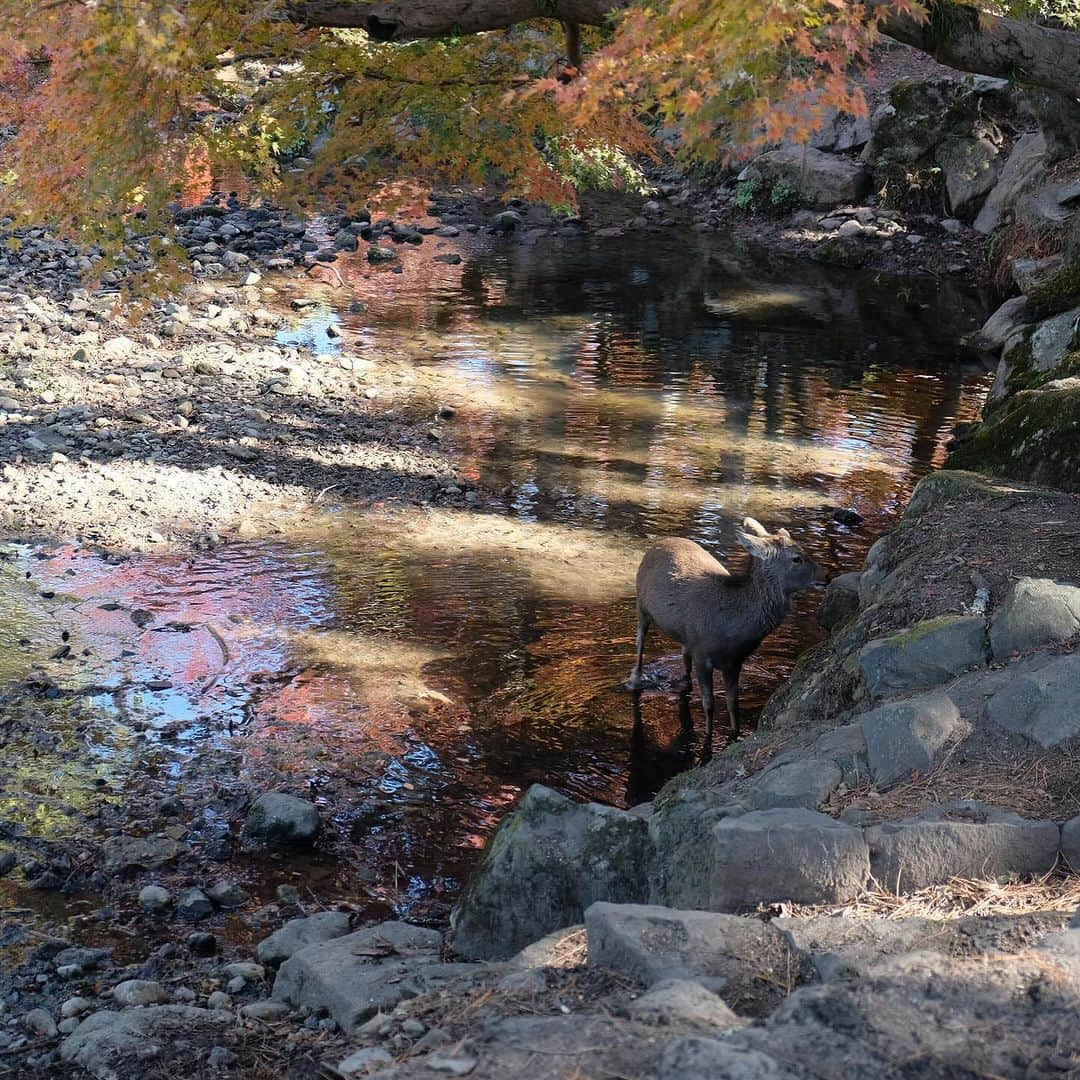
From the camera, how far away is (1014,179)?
79.3ft

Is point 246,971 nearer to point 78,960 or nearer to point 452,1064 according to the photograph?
point 78,960

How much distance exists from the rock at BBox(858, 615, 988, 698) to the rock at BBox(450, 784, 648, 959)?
1709mm

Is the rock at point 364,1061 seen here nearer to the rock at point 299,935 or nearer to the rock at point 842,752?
the rock at point 299,935

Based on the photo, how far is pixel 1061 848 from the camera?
16.1ft

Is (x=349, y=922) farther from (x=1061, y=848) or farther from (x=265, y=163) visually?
(x=265, y=163)

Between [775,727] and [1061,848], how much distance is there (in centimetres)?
278

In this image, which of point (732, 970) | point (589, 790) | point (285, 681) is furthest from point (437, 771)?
point (732, 970)

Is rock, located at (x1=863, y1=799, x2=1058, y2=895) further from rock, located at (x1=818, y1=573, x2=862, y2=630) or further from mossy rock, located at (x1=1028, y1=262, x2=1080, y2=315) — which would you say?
mossy rock, located at (x1=1028, y1=262, x2=1080, y2=315)

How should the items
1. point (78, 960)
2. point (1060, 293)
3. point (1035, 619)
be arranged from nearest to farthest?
point (78, 960)
point (1035, 619)
point (1060, 293)

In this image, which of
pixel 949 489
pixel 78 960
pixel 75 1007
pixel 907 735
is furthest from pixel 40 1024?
pixel 949 489

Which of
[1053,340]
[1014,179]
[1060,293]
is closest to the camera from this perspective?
[1053,340]

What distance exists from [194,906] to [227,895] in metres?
0.19

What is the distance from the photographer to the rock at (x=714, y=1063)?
339cm

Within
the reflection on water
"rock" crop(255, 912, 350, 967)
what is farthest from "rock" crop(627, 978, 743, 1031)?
the reflection on water
